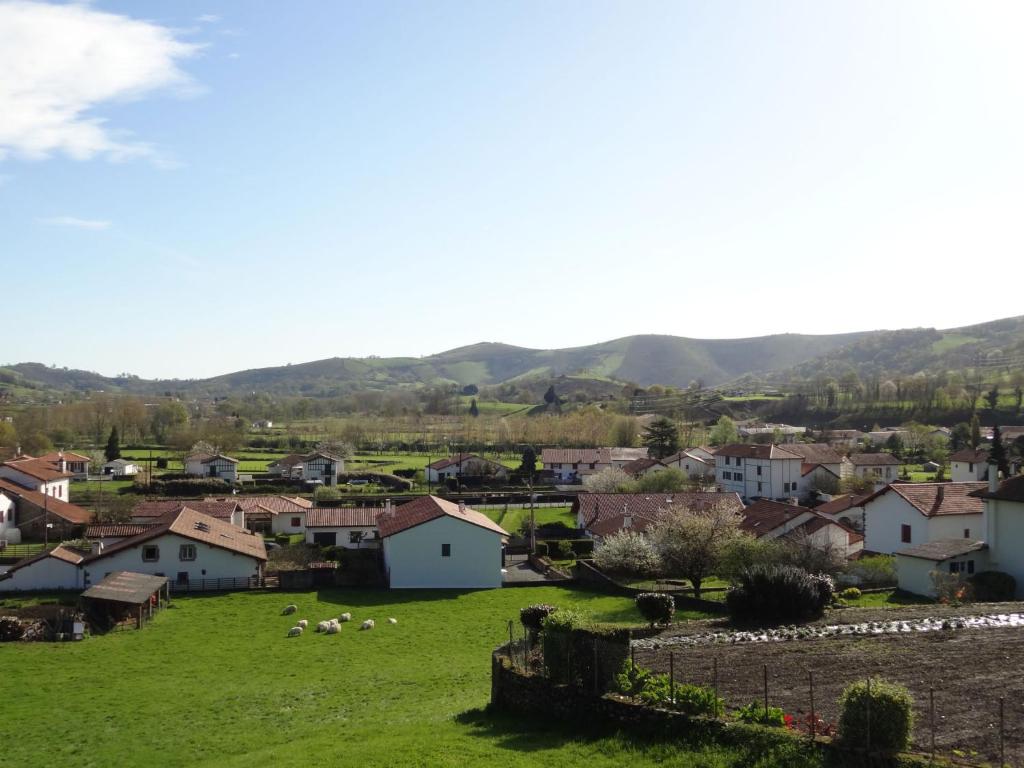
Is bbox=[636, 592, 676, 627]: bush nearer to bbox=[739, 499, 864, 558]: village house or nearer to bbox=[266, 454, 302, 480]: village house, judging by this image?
bbox=[739, 499, 864, 558]: village house

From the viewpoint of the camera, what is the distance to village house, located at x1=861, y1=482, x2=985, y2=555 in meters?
39.9

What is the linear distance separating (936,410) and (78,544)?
421 feet

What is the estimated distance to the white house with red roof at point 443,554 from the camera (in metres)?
41.5

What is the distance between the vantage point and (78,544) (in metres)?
49.8

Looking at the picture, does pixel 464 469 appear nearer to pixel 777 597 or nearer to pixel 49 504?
pixel 49 504

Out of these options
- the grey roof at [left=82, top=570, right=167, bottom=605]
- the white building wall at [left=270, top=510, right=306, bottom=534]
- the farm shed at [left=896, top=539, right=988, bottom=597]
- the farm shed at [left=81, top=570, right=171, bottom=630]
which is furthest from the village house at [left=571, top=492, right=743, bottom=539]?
the farm shed at [left=81, top=570, right=171, bottom=630]

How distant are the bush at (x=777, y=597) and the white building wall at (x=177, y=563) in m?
27.7

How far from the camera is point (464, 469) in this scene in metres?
91.0

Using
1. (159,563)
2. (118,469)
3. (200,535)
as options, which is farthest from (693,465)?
(118,469)

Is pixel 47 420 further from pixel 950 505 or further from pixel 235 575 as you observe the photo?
pixel 950 505

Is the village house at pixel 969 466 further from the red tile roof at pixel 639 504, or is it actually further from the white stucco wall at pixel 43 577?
the white stucco wall at pixel 43 577

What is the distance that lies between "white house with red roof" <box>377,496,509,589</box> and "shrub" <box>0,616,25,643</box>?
1612cm

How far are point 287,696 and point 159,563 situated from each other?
2147 centimetres

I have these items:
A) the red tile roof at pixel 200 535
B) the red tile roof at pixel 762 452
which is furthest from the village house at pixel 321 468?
the red tile roof at pixel 200 535
